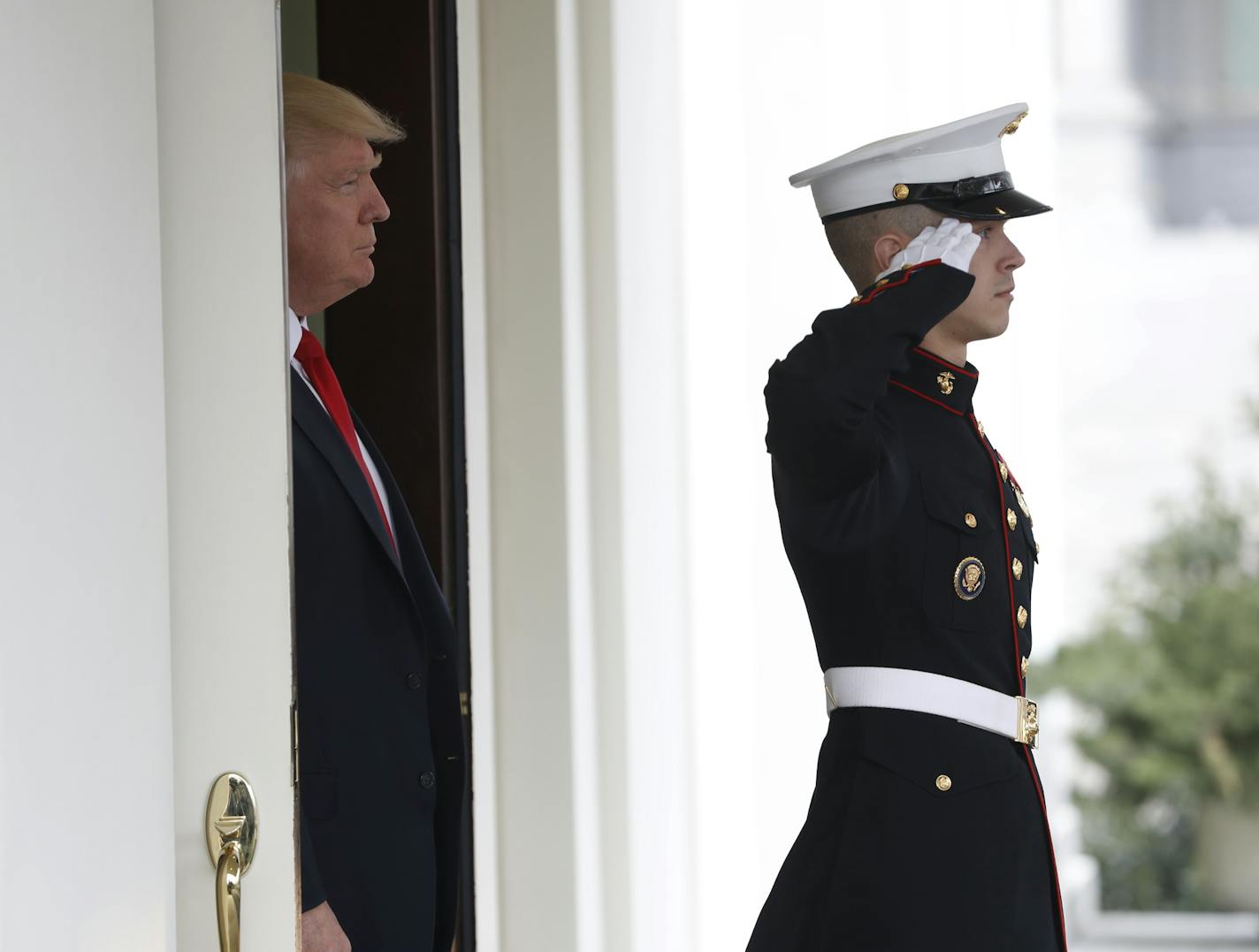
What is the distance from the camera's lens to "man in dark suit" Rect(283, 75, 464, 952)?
125 cm

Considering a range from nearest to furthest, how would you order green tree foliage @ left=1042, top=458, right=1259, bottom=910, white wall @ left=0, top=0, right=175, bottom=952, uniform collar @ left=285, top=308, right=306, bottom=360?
white wall @ left=0, top=0, right=175, bottom=952 → uniform collar @ left=285, top=308, right=306, bottom=360 → green tree foliage @ left=1042, top=458, right=1259, bottom=910

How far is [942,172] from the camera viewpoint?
1.24 m

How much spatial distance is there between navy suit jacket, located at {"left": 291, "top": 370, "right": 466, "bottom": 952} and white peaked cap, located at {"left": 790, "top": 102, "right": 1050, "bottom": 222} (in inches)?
20.7

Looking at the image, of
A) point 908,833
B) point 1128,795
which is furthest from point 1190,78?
point 908,833

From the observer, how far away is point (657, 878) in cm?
188

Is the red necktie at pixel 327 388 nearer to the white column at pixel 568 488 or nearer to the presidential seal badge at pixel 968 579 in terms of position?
the white column at pixel 568 488

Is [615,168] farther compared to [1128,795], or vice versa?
[1128,795]

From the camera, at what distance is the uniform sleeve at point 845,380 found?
1080 millimetres

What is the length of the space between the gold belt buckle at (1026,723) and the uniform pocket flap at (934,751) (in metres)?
0.03

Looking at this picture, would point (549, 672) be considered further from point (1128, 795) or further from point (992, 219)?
point (1128, 795)

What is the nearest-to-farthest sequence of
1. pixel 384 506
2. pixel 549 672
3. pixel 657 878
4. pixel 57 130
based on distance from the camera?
pixel 57 130 → pixel 384 506 → pixel 549 672 → pixel 657 878

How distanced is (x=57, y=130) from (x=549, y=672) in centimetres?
104

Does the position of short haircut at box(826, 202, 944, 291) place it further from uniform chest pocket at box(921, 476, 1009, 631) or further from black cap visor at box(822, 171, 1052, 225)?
uniform chest pocket at box(921, 476, 1009, 631)

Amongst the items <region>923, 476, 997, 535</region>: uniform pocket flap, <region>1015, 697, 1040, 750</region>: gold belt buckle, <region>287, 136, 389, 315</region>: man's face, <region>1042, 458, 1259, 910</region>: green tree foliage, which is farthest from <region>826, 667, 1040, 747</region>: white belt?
<region>1042, 458, 1259, 910</region>: green tree foliage
